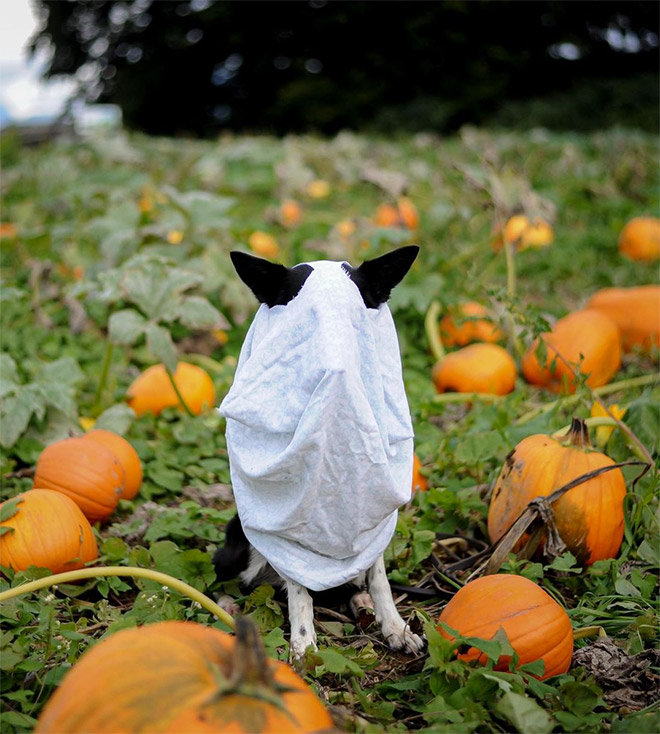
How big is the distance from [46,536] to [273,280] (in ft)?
3.85

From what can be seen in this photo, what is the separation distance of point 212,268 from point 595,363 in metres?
2.21

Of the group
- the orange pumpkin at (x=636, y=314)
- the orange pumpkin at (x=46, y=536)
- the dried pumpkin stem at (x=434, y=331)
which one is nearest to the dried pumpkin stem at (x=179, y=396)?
the orange pumpkin at (x=46, y=536)

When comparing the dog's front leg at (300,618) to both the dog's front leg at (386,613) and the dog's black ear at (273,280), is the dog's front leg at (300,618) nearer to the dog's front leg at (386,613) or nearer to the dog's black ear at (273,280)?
the dog's front leg at (386,613)

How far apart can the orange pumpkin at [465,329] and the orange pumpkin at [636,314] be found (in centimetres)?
66

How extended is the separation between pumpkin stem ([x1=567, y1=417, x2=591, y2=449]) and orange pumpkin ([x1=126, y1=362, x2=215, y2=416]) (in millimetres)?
1940

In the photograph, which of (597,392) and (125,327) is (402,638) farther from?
(597,392)

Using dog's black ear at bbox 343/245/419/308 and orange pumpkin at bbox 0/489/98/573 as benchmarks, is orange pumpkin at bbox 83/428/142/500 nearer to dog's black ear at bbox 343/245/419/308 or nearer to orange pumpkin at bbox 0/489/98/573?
orange pumpkin at bbox 0/489/98/573

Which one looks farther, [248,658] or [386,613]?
[386,613]

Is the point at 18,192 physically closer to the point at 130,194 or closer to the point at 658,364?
the point at 130,194

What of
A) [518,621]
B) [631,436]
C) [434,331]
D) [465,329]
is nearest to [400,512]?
[631,436]

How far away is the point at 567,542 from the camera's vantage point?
9.02 ft

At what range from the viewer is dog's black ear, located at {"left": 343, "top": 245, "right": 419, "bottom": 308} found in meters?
Answer: 2.12

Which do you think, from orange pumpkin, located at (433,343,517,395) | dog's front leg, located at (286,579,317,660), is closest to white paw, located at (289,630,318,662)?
dog's front leg, located at (286,579,317,660)

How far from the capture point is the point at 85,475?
2.99 m
